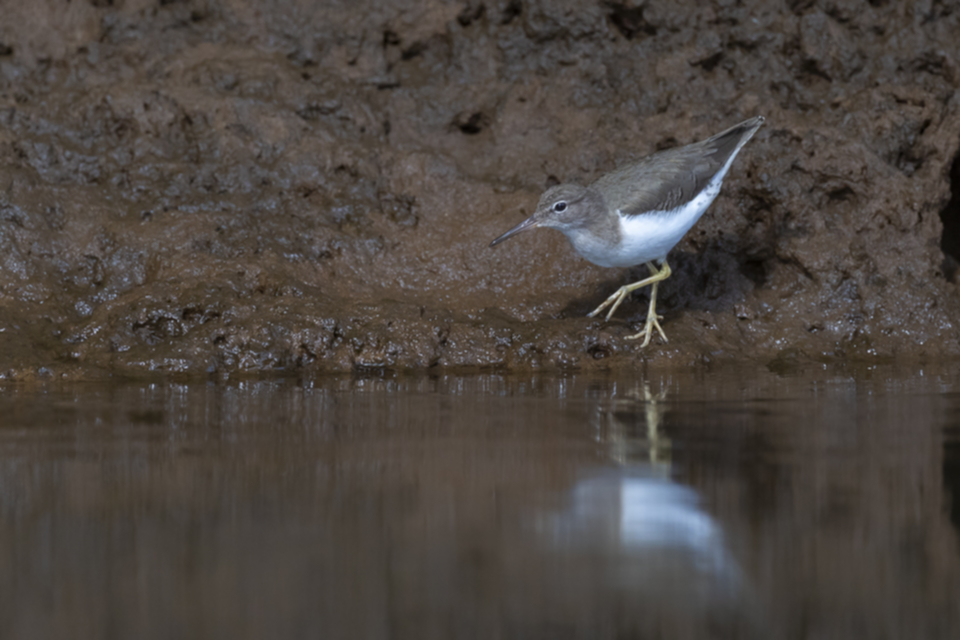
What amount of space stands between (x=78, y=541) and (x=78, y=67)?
5981mm

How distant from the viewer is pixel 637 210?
16.7 feet

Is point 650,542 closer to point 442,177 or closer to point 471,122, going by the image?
point 442,177

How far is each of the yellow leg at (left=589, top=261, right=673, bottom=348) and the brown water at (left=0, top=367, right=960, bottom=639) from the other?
172 centimetres

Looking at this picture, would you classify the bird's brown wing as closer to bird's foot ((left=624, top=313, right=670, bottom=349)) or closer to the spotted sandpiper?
the spotted sandpiper

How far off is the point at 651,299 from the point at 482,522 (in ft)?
11.6

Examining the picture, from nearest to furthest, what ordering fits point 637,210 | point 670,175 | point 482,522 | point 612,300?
point 482,522 → point 637,210 → point 670,175 → point 612,300

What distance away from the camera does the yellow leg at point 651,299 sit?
5180 mm

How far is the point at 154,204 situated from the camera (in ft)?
19.2

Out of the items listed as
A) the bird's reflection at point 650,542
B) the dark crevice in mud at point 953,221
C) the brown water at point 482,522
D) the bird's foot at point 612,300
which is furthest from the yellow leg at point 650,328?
the dark crevice in mud at point 953,221

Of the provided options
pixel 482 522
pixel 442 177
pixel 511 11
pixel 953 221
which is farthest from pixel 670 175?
pixel 482 522

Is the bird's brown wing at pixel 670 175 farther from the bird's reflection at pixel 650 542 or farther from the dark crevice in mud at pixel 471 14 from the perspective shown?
the bird's reflection at pixel 650 542

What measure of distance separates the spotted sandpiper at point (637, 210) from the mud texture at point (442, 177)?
0.48 m

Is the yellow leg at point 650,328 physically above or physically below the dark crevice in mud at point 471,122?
below

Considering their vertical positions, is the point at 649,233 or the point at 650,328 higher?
the point at 649,233
